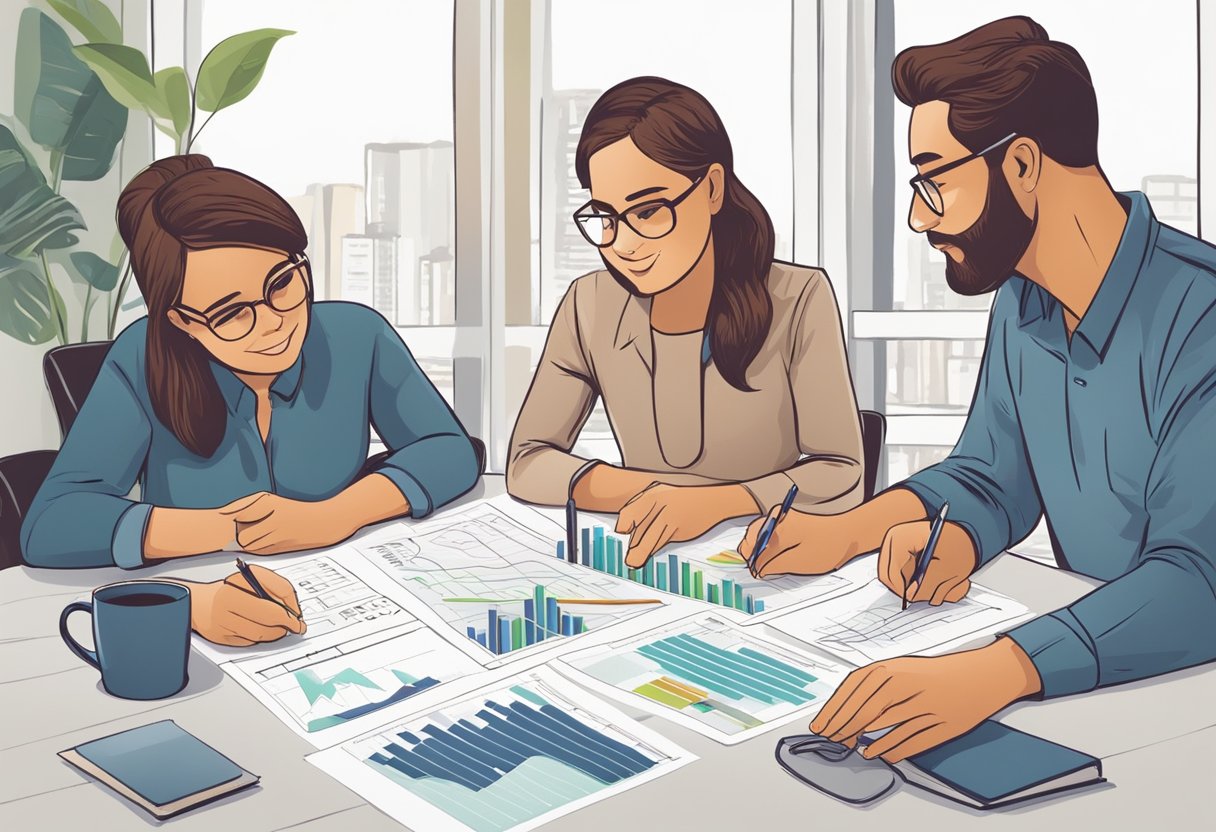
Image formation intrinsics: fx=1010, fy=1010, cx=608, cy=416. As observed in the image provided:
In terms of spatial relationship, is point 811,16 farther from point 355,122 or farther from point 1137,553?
point 1137,553

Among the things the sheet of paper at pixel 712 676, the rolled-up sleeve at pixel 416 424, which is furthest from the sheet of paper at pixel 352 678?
the rolled-up sleeve at pixel 416 424

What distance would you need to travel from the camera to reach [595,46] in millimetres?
2963

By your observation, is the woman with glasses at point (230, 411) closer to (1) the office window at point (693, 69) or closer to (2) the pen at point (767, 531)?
(2) the pen at point (767, 531)

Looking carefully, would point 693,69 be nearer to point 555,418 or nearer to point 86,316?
point 555,418

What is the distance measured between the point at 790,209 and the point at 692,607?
6.65 ft

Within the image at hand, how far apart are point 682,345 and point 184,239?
828 mm

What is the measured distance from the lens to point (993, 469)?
1.44 m

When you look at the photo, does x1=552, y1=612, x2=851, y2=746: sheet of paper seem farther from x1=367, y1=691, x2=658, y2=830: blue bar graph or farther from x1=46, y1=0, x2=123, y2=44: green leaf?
x1=46, y1=0, x2=123, y2=44: green leaf

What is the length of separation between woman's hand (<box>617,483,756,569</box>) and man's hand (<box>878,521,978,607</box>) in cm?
28

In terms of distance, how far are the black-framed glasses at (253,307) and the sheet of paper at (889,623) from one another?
0.86 metres

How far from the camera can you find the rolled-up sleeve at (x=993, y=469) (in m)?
1.37

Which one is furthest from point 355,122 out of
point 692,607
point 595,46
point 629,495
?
point 692,607

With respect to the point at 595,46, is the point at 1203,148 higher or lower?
lower

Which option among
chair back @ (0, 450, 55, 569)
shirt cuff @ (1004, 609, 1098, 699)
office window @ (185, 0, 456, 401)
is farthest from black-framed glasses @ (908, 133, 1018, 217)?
office window @ (185, 0, 456, 401)
